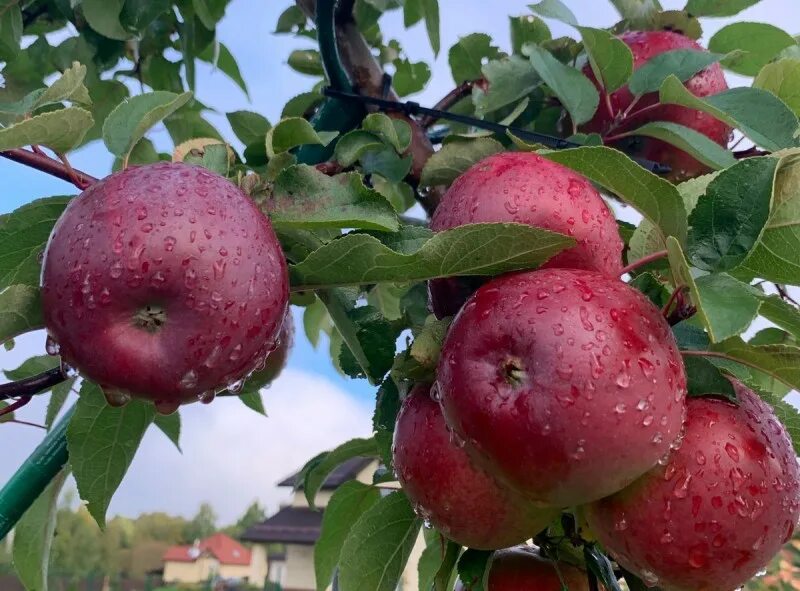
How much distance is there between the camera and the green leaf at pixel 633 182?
50cm

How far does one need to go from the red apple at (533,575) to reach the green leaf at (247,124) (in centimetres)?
63

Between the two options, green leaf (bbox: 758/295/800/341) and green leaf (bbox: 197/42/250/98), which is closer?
green leaf (bbox: 758/295/800/341)

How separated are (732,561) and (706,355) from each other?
138 mm

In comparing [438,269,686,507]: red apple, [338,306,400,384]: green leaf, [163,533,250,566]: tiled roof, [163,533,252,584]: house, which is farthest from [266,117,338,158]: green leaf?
[163,533,250,566]: tiled roof

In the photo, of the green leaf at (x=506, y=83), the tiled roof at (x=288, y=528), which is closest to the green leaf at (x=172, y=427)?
the green leaf at (x=506, y=83)

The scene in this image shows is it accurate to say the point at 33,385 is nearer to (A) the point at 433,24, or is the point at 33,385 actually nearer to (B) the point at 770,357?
(B) the point at 770,357

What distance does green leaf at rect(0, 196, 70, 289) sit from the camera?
2.02 feet

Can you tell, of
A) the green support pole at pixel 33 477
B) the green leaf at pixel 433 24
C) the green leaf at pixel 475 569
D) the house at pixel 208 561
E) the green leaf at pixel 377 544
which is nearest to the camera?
the green leaf at pixel 475 569

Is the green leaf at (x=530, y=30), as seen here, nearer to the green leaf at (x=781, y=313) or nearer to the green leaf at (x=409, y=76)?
the green leaf at (x=409, y=76)

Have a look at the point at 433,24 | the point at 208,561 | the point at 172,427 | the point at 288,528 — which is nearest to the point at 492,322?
the point at 172,427

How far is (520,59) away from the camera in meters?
0.99

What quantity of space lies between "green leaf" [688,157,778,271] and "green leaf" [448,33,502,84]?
62 cm

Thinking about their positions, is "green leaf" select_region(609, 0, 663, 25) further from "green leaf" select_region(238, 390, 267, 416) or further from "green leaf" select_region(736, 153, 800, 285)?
"green leaf" select_region(238, 390, 267, 416)

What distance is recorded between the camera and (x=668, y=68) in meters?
0.83
